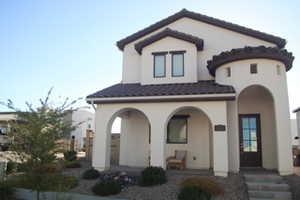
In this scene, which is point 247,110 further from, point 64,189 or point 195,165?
point 64,189

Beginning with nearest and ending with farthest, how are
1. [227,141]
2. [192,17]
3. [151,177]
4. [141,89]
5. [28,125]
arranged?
[28,125] < [151,177] < [227,141] < [141,89] < [192,17]

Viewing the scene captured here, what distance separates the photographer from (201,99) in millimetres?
10477

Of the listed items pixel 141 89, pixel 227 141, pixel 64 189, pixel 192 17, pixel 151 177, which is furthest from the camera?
pixel 192 17

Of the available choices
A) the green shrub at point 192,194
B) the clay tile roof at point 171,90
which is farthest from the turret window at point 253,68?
the green shrub at point 192,194

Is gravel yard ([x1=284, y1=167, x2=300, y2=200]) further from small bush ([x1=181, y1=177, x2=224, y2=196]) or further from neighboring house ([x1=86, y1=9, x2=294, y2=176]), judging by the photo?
small bush ([x1=181, y1=177, x2=224, y2=196])

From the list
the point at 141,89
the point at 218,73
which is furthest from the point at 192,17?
the point at 141,89

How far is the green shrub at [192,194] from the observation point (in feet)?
24.5

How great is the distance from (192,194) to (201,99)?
172 inches

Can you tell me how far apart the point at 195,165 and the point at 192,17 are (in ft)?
28.6

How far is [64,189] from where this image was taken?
23.9ft

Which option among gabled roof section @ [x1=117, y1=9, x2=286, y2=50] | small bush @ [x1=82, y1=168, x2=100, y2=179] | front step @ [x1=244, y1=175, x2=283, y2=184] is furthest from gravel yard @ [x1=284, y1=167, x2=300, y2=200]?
small bush @ [x1=82, y1=168, x2=100, y2=179]

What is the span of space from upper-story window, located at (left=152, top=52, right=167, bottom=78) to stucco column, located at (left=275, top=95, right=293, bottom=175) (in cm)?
603

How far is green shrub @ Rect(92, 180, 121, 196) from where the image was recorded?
8.48 m

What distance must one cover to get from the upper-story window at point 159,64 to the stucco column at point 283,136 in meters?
6.03
